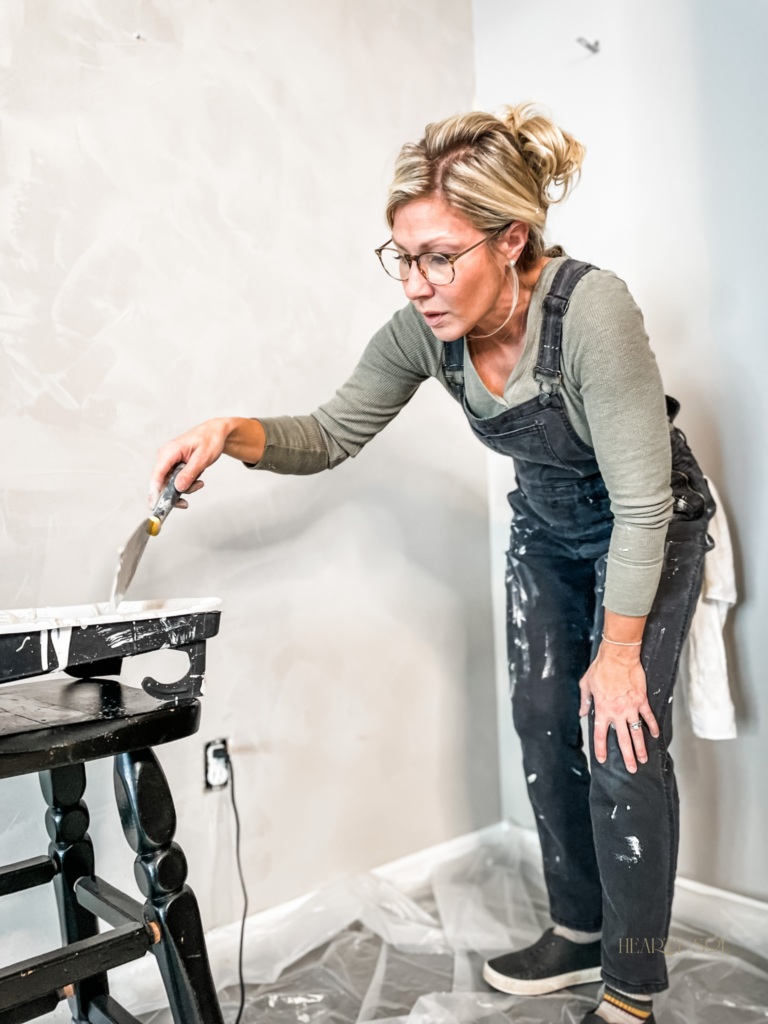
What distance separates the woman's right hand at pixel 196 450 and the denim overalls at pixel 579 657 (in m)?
0.34

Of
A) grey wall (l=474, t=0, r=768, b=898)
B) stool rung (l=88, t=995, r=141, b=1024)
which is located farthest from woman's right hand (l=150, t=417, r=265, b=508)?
grey wall (l=474, t=0, r=768, b=898)

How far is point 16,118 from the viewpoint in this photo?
1189 mm

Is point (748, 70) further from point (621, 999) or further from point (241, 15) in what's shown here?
point (621, 999)

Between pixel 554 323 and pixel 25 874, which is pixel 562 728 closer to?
pixel 554 323

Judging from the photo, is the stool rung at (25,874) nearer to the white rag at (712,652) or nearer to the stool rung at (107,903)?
the stool rung at (107,903)

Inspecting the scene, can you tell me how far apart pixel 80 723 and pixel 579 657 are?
78 cm

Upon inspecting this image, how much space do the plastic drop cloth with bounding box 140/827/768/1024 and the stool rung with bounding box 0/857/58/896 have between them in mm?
341

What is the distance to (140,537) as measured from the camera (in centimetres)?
103

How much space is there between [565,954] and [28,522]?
1.06m

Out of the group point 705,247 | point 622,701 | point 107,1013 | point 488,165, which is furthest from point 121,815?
point 705,247

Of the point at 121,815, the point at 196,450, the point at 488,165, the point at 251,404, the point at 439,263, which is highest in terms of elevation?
the point at 488,165

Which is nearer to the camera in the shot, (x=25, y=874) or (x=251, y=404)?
(x=25, y=874)

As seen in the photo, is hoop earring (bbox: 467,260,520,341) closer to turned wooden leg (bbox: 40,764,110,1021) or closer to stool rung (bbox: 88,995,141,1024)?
turned wooden leg (bbox: 40,764,110,1021)

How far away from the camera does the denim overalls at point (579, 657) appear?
41.4 inches
